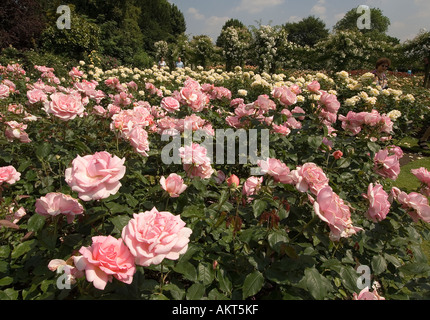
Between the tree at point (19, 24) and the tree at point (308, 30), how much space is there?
55.7 meters

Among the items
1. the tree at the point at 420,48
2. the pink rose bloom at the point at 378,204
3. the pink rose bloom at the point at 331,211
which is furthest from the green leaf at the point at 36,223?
the tree at the point at 420,48

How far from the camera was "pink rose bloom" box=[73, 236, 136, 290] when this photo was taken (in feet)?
2.25

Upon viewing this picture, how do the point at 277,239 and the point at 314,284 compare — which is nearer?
the point at 314,284

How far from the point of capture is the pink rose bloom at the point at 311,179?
3.17 ft

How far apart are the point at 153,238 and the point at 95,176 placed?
29 cm

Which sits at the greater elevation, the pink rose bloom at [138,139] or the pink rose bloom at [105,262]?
the pink rose bloom at [138,139]

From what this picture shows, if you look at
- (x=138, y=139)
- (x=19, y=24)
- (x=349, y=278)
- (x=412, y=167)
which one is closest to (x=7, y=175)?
(x=138, y=139)

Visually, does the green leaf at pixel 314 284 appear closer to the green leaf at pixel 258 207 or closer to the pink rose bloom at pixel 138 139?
the green leaf at pixel 258 207

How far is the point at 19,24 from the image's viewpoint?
1106 cm

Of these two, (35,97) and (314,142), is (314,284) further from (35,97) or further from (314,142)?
(35,97)

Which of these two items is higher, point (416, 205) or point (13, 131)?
point (13, 131)

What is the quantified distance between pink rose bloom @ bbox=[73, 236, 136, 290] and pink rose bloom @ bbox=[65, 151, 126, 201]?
6.6 inches

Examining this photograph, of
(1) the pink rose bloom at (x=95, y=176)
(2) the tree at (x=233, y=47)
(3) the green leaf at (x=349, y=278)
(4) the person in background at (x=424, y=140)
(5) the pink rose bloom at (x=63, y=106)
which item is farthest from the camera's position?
(2) the tree at (x=233, y=47)

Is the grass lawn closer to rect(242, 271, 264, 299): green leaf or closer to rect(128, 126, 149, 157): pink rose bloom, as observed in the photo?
rect(242, 271, 264, 299): green leaf
